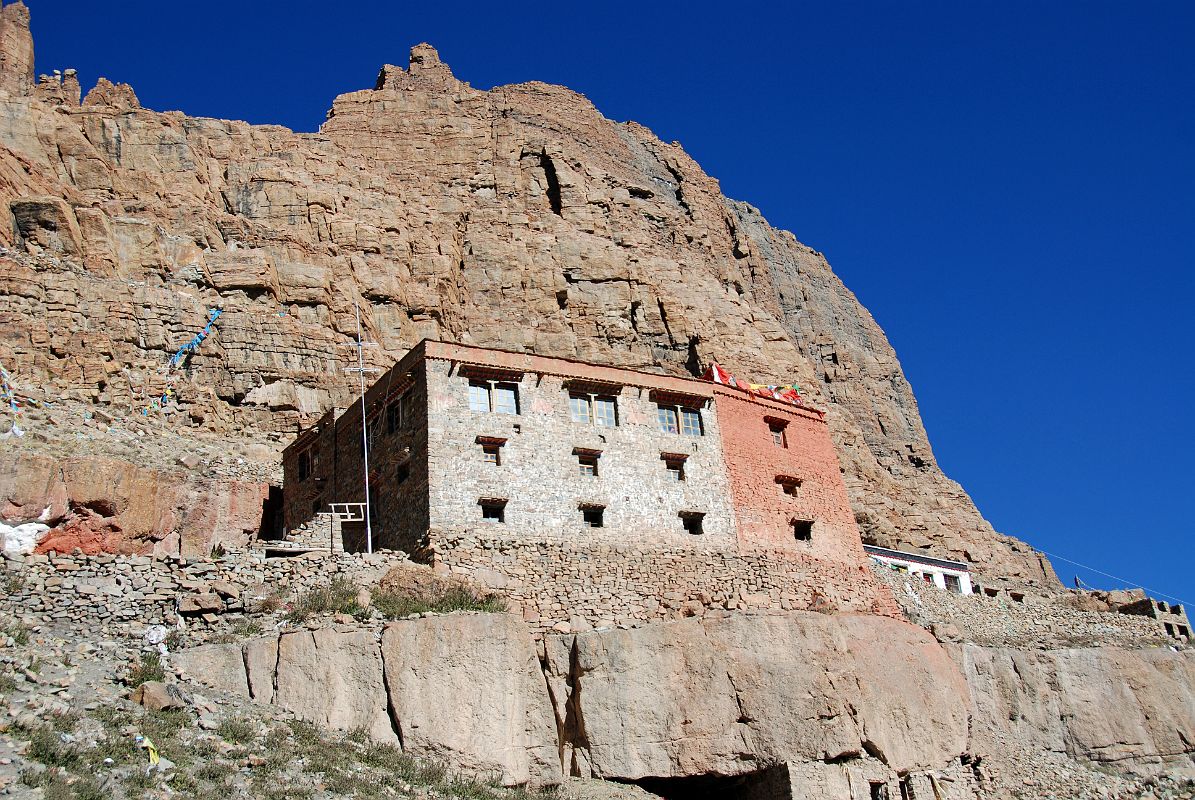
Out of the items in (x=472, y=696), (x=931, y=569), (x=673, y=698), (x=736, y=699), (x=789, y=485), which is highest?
(x=789, y=485)

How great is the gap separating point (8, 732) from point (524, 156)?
56.7m

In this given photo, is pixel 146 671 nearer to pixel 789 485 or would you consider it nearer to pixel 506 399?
pixel 506 399

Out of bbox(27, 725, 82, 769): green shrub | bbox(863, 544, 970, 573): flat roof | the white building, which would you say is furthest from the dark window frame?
bbox(863, 544, 970, 573): flat roof

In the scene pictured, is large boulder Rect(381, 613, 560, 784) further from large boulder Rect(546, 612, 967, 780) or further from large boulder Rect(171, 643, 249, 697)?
large boulder Rect(171, 643, 249, 697)

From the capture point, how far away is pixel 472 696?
83.1 feet

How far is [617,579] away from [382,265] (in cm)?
2977

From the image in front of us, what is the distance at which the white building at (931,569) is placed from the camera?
48.5 meters

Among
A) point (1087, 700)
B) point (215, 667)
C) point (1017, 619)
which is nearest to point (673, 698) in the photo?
point (215, 667)

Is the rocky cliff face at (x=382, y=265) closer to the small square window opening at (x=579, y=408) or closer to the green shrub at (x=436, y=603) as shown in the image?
the green shrub at (x=436, y=603)

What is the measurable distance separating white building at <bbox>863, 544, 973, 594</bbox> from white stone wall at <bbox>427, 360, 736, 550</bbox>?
15.6 meters

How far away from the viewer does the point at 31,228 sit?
4725cm

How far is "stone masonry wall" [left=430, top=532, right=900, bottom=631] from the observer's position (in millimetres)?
30109

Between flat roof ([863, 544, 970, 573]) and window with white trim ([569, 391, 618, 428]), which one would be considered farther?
flat roof ([863, 544, 970, 573])

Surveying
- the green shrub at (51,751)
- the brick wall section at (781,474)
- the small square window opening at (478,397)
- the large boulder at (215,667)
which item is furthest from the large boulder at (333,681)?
the brick wall section at (781,474)
